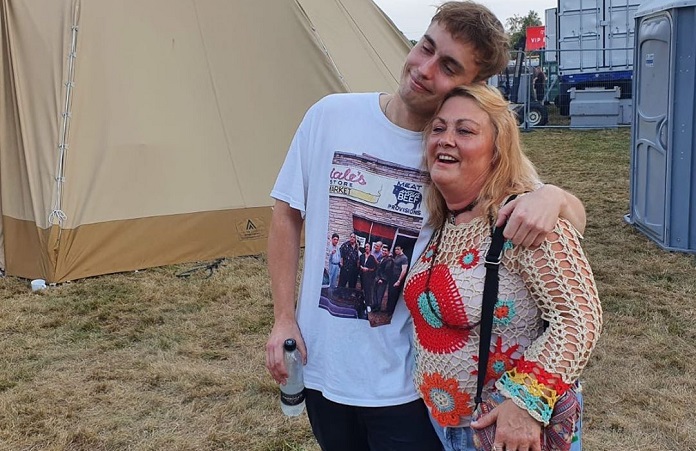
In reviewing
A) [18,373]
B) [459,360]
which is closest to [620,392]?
[459,360]

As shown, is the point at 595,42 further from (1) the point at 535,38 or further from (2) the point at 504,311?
(2) the point at 504,311

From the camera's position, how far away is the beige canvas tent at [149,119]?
17.9 ft

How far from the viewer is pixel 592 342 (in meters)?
1.45

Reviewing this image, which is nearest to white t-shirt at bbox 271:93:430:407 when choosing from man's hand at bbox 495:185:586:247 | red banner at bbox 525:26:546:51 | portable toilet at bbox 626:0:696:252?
man's hand at bbox 495:185:586:247

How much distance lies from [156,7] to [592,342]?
5325 mm

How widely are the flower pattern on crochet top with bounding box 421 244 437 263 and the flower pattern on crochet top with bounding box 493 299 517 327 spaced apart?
0.24 metres

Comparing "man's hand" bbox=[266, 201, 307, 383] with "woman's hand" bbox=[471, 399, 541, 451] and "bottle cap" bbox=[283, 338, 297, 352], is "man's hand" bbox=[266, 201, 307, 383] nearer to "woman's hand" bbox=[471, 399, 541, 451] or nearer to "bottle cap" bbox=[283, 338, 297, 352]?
"bottle cap" bbox=[283, 338, 297, 352]

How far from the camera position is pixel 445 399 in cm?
166

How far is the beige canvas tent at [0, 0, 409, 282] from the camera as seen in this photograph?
5.47 meters

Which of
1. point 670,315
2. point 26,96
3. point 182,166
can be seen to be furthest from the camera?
point 182,166

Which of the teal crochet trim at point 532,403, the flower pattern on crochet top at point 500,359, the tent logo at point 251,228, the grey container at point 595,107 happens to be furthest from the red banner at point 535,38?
the teal crochet trim at point 532,403

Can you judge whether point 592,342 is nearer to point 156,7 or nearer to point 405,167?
point 405,167

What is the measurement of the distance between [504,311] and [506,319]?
20 mm

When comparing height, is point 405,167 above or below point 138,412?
above
